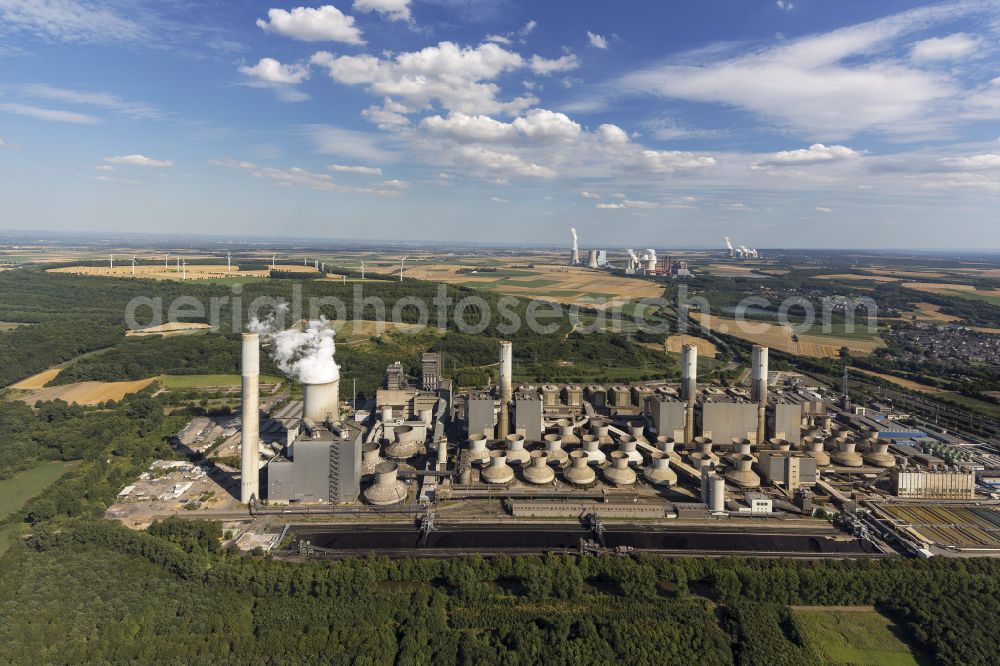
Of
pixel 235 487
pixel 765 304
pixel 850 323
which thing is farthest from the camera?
pixel 765 304

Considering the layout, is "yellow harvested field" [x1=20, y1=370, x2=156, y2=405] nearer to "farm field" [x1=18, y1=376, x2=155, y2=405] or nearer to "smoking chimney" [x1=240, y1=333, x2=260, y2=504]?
"farm field" [x1=18, y1=376, x2=155, y2=405]

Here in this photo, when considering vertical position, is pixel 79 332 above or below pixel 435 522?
above

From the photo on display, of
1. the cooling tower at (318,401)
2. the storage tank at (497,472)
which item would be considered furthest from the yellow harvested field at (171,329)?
the storage tank at (497,472)

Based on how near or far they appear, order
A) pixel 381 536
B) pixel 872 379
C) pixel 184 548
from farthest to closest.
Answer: pixel 872 379
pixel 381 536
pixel 184 548

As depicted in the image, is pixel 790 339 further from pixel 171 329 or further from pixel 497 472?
pixel 171 329

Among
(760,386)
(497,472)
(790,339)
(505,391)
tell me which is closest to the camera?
(497,472)

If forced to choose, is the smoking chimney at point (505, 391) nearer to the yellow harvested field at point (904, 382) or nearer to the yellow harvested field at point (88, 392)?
the yellow harvested field at point (88, 392)

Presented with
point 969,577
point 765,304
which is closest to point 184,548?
point 969,577

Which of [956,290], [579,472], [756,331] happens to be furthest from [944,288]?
[579,472]

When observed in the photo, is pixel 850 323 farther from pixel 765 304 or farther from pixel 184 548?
pixel 184 548
